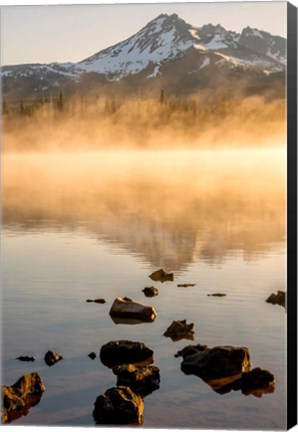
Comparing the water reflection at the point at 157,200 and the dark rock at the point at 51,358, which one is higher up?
the water reflection at the point at 157,200

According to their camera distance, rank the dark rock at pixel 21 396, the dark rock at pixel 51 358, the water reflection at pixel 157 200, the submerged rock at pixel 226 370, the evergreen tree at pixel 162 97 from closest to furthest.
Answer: the submerged rock at pixel 226 370
the dark rock at pixel 21 396
the water reflection at pixel 157 200
the dark rock at pixel 51 358
the evergreen tree at pixel 162 97

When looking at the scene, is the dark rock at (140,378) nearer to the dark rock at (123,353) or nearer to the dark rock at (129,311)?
the dark rock at (123,353)

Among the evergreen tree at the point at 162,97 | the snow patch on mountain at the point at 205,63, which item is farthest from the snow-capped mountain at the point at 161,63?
Answer: the evergreen tree at the point at 162,97

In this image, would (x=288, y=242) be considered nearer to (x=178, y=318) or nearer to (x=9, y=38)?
(x=178, y=318)

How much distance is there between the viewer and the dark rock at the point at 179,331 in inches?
388

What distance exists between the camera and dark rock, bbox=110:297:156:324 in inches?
389

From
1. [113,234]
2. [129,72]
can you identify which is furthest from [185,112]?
[113,234]

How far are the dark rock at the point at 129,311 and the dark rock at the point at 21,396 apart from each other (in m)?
0.86

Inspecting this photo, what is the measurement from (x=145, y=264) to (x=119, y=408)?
1.32 m

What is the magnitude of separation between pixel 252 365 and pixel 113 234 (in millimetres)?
1714

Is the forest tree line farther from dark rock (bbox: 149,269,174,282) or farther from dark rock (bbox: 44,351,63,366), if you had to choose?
dark rock (bbox: 44,351,63,366)

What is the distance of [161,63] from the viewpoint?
10.2 meters

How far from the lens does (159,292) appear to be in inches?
392

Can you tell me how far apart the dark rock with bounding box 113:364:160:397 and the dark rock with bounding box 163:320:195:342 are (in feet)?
1.08
